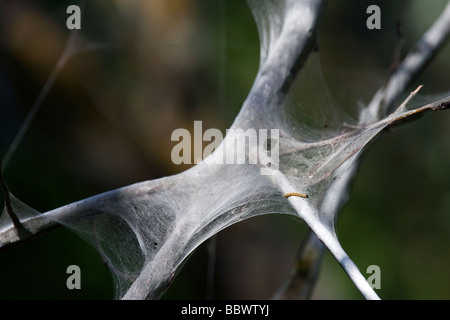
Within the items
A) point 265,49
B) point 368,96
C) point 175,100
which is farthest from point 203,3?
point 265,49

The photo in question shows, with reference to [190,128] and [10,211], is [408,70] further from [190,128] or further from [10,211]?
[190,128]

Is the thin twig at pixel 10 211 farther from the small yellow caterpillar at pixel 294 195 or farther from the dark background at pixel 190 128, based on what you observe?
the dark background at pixel 190 128

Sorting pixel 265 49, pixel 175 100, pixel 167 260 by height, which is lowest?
pixel 167 260

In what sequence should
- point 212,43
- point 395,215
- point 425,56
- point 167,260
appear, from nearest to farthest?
point 167,260 → point 425,56 → point 395,215 → point 212,43

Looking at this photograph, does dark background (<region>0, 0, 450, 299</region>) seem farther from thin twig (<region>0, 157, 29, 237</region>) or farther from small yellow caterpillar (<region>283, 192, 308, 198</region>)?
small yellow caterpillar (<region>283, 192, 308, 198</region>)

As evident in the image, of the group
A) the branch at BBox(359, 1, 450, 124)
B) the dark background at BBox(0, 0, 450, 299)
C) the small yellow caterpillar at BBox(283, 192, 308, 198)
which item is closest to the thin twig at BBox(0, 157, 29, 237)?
the small yellow caterpillar at BBox(283, 192, 308, 198)

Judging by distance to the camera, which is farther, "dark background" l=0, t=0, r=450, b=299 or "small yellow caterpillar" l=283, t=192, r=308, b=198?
"dark background" l=0, t=0, r=450, b=299

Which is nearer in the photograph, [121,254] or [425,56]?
[121,254]

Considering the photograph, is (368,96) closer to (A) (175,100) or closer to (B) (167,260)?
(A) (175,100)
